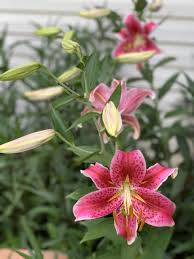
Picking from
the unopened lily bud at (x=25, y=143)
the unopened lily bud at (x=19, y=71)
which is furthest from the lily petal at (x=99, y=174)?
the unopened lily bud at (x=19, y=71)

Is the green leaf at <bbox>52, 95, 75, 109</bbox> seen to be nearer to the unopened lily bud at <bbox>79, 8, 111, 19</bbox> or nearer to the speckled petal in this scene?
the speckled petal

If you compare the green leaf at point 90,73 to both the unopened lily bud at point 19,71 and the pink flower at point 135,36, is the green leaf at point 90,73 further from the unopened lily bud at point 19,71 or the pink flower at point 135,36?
the pink flower at point 135,36

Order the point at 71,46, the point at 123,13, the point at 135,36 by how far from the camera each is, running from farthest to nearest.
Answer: the point at 123,13, the point at 135,36, the point at 71,46

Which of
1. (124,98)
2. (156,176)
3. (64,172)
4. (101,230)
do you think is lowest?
(64,172)

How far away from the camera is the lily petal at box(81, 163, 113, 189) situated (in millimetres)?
918

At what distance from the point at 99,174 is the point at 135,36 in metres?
0.83

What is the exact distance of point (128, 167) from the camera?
0.93 meters

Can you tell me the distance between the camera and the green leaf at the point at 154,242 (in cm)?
107

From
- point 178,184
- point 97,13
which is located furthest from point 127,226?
point 97,13

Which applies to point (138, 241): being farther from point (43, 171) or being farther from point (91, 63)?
point (43, 171)

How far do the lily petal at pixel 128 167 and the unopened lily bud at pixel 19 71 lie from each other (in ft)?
0.74

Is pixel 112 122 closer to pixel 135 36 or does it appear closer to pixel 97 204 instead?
pixel 97 204

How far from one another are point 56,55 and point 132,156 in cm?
150

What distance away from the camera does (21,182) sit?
1949mm
